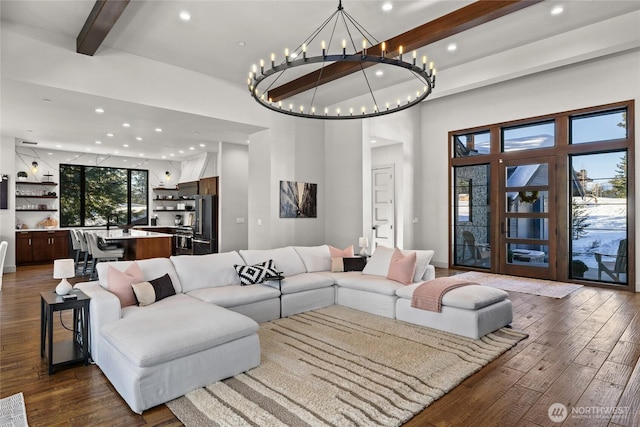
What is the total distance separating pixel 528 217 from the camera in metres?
7.02

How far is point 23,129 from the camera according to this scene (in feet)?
24.2

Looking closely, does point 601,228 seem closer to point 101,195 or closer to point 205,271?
point 205,271

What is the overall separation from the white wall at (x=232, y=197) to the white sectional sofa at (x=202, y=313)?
3.84 meters

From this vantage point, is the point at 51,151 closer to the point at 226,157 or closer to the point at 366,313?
the point at 226,157

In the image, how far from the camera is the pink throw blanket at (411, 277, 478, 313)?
3.93 meters

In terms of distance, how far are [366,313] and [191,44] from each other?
410 cm

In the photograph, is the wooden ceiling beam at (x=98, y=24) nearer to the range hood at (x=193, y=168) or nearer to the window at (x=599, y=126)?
the range hood at (x=193, y=168)

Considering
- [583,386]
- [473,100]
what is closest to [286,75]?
[473,100]

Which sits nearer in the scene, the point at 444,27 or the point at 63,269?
the point at 63,269

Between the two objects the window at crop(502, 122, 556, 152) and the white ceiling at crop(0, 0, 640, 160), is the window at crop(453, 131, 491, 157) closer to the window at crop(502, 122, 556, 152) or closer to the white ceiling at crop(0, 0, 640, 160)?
the window at crop(502, 122, 556, 152)

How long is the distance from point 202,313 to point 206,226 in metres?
6.44

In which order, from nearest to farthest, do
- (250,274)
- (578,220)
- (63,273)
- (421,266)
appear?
(63,273)
(250,274)
(421,266)
(578,220)

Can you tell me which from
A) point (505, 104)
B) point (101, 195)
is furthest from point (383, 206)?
point (101, 195)

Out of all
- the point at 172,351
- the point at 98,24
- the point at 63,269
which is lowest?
the point at 172,351
